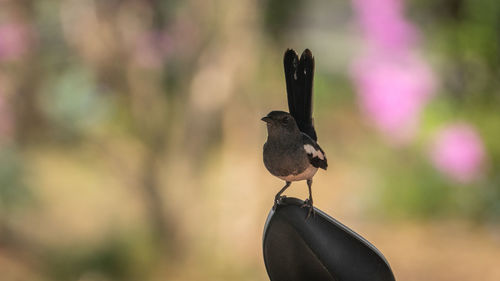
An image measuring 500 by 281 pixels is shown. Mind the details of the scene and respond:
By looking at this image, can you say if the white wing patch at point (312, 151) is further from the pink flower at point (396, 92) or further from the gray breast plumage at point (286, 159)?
the pink flower at point (396, 92)

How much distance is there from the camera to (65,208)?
15.3ft

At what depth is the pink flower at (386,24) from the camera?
426 centimetres

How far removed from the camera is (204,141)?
3861mm

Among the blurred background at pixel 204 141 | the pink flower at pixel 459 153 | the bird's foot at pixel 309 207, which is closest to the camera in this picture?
the bird's foot at pixel 309 207

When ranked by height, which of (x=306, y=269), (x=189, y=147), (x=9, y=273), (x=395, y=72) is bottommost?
(x=306, y=269)

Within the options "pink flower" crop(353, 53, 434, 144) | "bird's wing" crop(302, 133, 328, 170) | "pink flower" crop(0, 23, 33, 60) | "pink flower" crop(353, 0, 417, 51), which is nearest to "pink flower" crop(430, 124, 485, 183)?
"pink flower" crop(353, 53, 434, 144)

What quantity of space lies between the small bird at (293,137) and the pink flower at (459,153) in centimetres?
329

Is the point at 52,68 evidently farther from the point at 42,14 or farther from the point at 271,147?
the point at 271,147

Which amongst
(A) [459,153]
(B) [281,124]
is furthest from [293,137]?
(A) [459,153]

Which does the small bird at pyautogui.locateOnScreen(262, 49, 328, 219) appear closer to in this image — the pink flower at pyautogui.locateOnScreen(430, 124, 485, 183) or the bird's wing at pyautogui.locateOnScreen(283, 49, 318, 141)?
the bird's wing at pyautogui.locateOnScreen(283, 49, 318, 141)

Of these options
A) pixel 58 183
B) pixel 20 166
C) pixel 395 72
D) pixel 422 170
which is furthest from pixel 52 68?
pixel 422 170

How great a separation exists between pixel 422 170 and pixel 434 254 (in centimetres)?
61

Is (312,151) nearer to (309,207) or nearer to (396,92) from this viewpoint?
(309,207)

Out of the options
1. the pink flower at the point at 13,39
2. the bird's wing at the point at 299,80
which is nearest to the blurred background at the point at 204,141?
the pink flower at the point at 13,39
